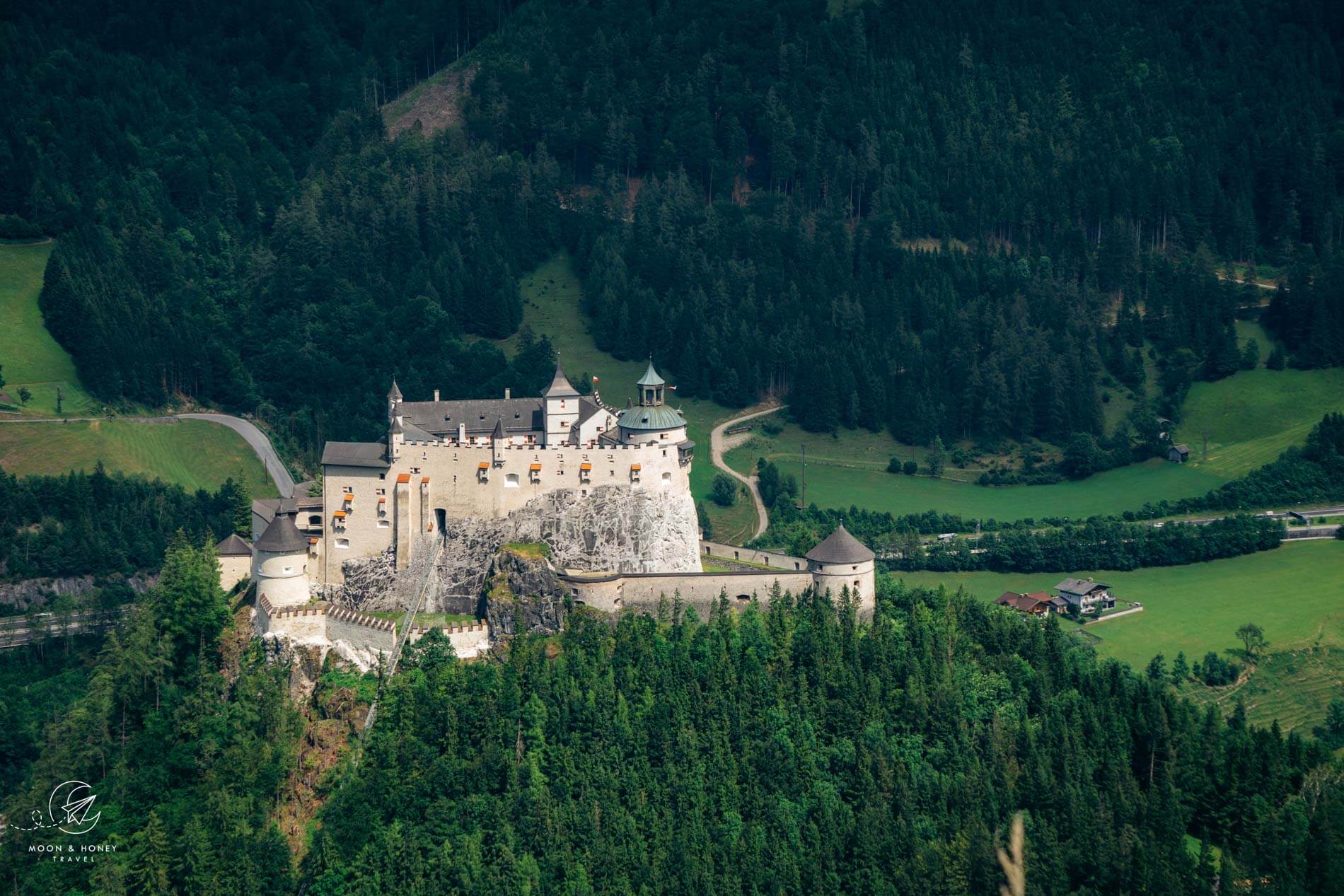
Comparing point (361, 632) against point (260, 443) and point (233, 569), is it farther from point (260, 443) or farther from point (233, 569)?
point (260, 443)

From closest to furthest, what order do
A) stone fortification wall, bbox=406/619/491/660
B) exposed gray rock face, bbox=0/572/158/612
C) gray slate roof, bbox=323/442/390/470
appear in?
stone fortification wall, bbox=406/619/491/660 → gray slate roof, bbox=323/442/390/470 → exposed gray rock face, bbox=0/572/158/612

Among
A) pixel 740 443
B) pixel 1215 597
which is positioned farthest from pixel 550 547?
pixel 740 443

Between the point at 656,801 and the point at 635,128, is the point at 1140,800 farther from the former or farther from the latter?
the point at 635,128

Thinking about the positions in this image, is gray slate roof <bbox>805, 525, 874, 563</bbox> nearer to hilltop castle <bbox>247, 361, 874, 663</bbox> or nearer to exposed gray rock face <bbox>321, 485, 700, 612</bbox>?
hilltop castle <bbox>247, 361, 874, 663</bbox>

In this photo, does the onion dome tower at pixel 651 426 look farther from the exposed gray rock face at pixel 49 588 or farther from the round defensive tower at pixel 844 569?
the exposed gray rock face at pixel 49 588

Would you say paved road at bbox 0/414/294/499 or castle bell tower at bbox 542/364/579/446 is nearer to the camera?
castle bell tower at bbox 542/364/579/446

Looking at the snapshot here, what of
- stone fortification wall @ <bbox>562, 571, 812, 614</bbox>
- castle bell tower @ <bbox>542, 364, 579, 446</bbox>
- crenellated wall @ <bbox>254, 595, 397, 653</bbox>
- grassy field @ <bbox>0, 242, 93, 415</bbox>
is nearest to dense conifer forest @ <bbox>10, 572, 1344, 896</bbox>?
stone fortification wall @ <bbox>562, 571, 812, 614</bbox>

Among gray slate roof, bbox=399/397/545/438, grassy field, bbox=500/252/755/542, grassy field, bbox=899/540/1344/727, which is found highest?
grassy field, bbox=500/252/755/542

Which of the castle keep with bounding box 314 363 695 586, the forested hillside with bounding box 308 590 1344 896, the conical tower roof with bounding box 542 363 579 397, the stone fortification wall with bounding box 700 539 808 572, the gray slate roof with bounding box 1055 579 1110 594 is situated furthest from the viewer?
the gray slate roof with bounding box 1055 579 1110 594
